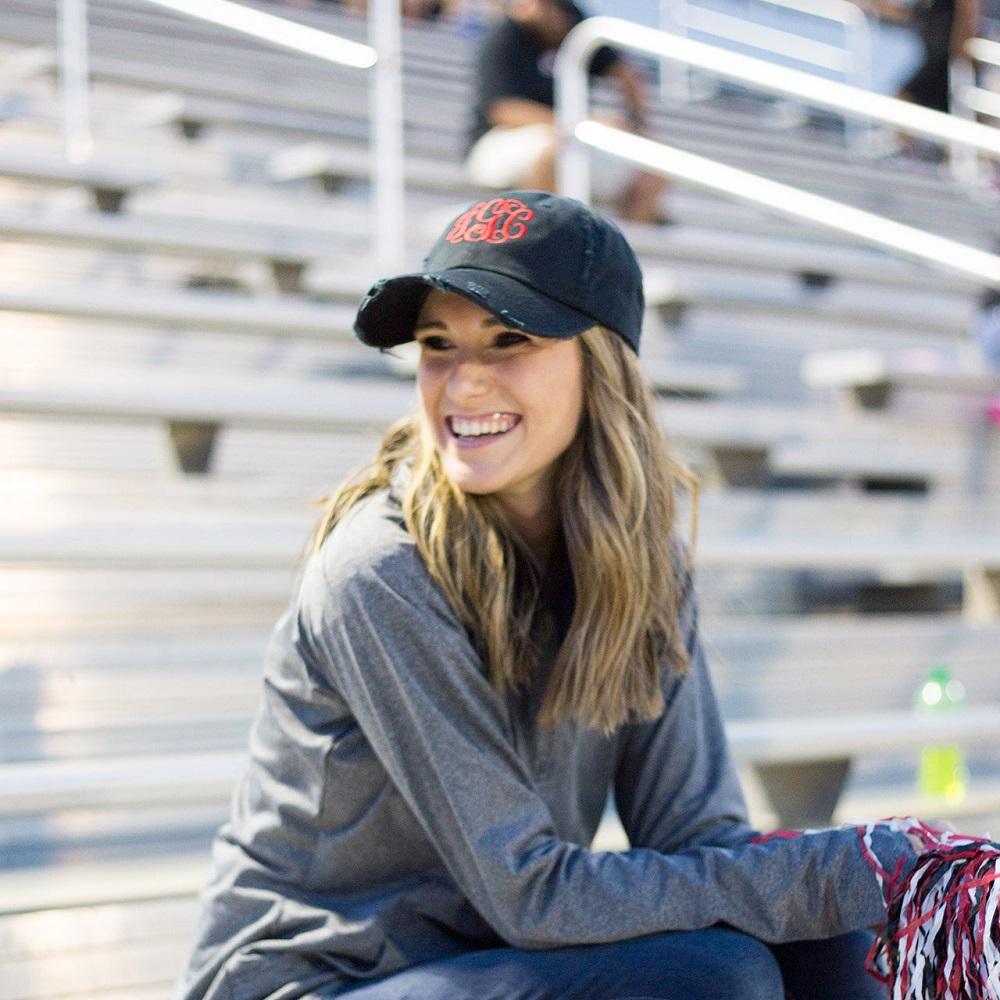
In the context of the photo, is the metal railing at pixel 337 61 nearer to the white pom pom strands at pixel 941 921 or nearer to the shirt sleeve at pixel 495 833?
the shirt sleeve at pixel 495 833

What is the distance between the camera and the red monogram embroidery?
4.15 feet

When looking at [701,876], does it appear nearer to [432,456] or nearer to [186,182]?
[432,456]

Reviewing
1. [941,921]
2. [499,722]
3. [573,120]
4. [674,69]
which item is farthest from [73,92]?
[674,69]

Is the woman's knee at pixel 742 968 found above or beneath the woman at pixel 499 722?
beneath

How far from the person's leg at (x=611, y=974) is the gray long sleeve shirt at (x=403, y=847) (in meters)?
0.02

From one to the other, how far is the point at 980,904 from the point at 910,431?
249cm

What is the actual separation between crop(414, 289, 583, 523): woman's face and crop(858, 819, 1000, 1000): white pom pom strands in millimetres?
492

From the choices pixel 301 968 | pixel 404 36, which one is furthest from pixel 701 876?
pixel 404 36

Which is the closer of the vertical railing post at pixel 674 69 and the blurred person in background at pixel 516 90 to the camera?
the blurred person in background at pixel 516 90

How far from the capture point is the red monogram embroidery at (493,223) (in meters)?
1.26

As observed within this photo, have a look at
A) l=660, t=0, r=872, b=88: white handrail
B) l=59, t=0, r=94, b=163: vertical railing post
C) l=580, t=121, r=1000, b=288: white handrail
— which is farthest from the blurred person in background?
l=660, t=0, r=872, b=88: white handrail

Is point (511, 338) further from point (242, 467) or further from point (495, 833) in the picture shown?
point (242, 467)

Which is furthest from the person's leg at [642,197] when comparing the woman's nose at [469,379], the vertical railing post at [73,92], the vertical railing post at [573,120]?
the woman's nose at [469,379]

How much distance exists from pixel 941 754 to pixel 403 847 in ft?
4.37
